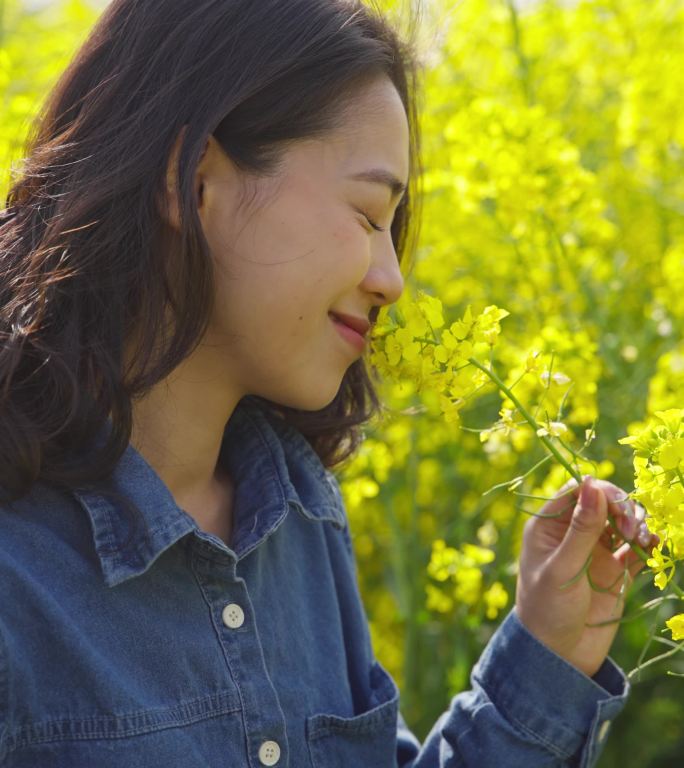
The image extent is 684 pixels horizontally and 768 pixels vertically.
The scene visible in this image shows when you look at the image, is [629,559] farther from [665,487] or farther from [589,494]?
[665,487]

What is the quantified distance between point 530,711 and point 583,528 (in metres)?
0.24

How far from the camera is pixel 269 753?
110 centimetres

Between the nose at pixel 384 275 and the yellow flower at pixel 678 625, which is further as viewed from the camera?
the nose at pixel 384 275

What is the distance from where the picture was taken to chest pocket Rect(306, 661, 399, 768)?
47.3 inches

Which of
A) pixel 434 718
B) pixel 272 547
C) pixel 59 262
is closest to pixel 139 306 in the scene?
pixel 59 262

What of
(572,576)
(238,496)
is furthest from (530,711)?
(238,496)

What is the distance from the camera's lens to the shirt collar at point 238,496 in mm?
1053

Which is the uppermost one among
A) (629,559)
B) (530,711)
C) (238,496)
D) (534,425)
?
(534,425)

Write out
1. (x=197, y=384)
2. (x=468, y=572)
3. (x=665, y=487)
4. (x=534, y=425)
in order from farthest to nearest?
1. (x=468, y=572)
2. (x=197, y=384)
3. (x=534, y=425)
4. (x=665, y=487)

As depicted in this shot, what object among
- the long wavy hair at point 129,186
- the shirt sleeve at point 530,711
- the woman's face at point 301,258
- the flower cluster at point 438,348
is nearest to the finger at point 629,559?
the shirt sleeve at point 530,711

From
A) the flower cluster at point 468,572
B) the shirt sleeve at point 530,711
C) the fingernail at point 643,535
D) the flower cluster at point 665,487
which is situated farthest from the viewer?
the flower cluster at point 468,572

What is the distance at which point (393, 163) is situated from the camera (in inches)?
45.8

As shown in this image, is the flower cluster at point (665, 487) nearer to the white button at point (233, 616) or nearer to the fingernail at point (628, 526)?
the fingernail at point (628, 526)

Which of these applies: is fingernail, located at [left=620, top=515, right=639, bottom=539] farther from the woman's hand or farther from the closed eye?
the closed eye
